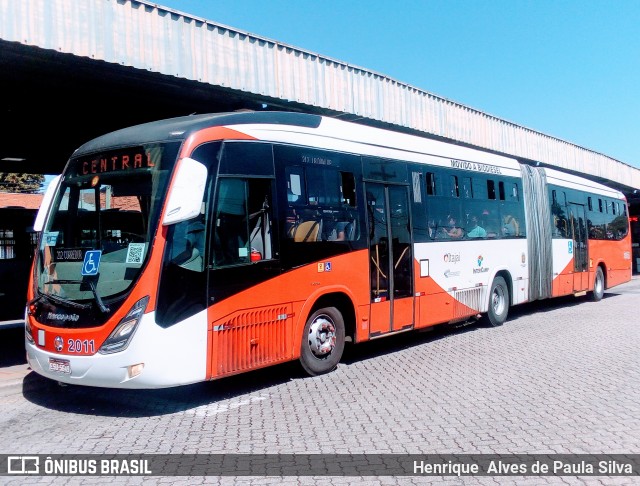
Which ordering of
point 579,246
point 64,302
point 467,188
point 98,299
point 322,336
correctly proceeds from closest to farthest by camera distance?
point 98,299 → point 64,302 → point 322,336 → point 467,188 → point 579,246

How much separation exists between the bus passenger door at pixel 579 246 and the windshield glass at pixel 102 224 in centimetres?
1310

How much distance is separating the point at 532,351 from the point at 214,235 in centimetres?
605

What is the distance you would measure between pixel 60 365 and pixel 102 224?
161 cm

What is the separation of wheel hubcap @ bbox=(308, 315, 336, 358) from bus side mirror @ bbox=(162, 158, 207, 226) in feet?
8.49

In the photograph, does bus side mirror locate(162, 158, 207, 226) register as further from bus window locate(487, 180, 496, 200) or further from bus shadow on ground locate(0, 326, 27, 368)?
bus window locate(487, 180, 496, 200)

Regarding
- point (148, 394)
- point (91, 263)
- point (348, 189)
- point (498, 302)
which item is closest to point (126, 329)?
point (91, 263)

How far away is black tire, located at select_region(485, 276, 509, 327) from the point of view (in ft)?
42.9

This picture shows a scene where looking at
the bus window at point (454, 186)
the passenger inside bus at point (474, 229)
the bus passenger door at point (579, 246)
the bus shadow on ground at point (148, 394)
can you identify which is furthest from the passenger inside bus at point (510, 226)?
the bus shadow on ground at point (148, 394)

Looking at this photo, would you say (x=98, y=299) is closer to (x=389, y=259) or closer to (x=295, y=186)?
(x=295, y=186)

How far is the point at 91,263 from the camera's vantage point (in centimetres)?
674

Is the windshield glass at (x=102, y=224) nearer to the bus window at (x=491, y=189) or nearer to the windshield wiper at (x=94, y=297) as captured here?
the windshield wiper at (x=94, y=297)

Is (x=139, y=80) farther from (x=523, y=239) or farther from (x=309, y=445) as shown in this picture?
(x=523, y=239)

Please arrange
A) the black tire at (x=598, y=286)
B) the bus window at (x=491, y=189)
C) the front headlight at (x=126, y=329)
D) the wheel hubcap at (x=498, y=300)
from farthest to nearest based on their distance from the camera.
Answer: the black tire at (x=598, y=286) → the wheel hubcap at (x=498, y=300) → the bus window at (x=491, y=189) → the front headlight at (x=126, y=329)

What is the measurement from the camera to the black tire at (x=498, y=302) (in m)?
13.1
